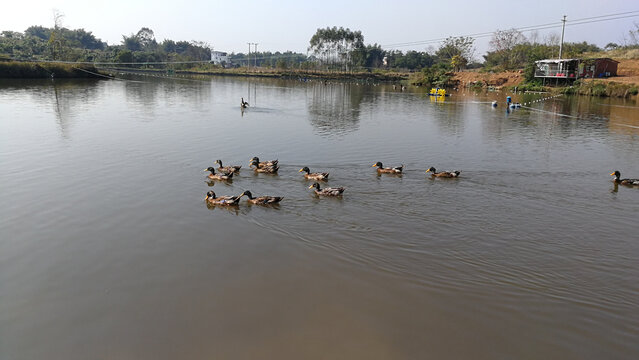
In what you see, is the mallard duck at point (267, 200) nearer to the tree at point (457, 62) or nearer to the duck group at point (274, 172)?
the duck group at point (274, 172)

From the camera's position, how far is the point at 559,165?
1819cm

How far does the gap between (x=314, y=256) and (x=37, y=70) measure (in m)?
62.1

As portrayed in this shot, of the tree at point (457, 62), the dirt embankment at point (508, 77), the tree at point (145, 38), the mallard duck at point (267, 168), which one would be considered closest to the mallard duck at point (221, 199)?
the mallard duck at point (267, 168)

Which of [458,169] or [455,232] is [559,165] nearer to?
[458,169]

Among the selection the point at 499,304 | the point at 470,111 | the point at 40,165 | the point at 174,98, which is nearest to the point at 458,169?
the point at 499,304

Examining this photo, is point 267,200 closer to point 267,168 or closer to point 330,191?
point 330,191

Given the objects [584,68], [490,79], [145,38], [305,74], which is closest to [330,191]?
[584,68]

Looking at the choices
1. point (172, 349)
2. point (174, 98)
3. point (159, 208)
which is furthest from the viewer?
point (174, 98)

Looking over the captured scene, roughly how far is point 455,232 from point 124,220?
866 centimetres

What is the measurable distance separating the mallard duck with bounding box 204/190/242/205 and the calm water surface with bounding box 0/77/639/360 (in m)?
0.25

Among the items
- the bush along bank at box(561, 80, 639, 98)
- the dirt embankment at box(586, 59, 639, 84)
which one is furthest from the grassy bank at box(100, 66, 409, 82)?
the bush along bank at box(561, 80, 639, 98)

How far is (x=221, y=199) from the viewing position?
12.7m

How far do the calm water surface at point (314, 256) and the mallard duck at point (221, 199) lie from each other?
25 cm

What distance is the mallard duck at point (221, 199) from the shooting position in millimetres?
12516
